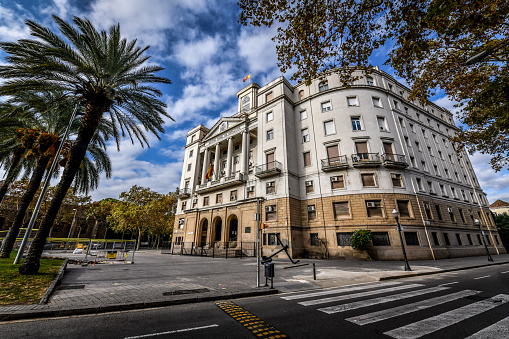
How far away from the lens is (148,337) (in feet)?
11.5

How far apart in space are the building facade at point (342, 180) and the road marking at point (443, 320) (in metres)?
14.4

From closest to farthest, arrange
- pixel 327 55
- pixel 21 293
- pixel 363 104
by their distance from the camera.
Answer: pixel 21 293
pixel 327 55
pixel 363 104

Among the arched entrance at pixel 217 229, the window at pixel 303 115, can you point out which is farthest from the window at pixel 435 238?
the arched entrance at pixel 217 229

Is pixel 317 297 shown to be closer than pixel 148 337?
No

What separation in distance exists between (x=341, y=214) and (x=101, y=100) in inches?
853

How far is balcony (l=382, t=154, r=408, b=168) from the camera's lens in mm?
20672

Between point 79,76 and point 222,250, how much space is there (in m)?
20.5

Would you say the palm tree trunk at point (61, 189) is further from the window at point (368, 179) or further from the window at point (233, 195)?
the window at point (368, 179)

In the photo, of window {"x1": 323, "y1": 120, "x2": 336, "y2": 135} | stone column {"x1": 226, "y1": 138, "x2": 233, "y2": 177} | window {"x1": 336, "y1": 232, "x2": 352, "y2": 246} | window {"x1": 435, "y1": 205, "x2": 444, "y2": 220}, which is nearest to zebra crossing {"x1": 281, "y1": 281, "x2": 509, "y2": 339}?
window {"x1": 336, "y1": 232, "x2": 352, "y2": 246}

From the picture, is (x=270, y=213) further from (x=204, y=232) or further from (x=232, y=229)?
(x=204, y=232)

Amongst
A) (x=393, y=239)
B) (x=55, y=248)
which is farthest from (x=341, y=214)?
(x=55, y=248)

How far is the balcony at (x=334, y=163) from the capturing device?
2166 centimetres

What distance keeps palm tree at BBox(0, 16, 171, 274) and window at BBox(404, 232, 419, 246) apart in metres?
23.9

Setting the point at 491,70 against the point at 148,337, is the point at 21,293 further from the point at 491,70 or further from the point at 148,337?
the point at 491,70
